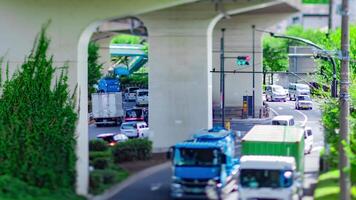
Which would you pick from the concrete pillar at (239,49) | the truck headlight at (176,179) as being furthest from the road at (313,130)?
the truck headlight at (176,179)

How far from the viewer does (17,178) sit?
78.4 feet

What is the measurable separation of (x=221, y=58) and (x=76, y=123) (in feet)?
65.6

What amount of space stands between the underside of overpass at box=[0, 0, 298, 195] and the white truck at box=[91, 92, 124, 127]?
6.51 metres

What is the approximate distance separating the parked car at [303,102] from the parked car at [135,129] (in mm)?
7890

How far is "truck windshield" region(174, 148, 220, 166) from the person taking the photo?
2258cm

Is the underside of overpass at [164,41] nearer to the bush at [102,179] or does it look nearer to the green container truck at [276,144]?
the bush at [102,179]

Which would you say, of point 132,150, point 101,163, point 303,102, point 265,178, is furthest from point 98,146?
point 265,178

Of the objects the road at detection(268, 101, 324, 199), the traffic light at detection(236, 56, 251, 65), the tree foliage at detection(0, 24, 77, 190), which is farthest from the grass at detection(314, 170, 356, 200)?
the traffic light at detection(236, 56, 251, 65)

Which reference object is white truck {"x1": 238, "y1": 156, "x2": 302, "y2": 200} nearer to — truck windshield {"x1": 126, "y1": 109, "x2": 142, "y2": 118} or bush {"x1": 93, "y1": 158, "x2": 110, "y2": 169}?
bush {"x1": 93, "y1": 158, "x2": 110, "y2": 169}

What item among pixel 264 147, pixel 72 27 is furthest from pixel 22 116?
pixel 264 147

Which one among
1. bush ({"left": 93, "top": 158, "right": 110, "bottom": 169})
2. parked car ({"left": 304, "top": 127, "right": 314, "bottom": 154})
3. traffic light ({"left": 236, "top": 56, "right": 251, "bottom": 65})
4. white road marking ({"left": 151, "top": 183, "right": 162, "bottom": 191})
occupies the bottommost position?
white road marking ({"left": 151, "top": 183, "right": 162, "bottom": 191})

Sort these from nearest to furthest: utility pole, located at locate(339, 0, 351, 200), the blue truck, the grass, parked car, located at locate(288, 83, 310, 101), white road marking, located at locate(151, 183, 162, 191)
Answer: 1. utility pole, located at locate(339, 0, 351, 200)
2. the blue truck
3. the grass
4. white road marking, located at locate(151, 183, 162, 191)
5. parked car, located at locate(288, 83, 310, 101)

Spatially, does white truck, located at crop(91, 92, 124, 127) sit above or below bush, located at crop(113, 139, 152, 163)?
above

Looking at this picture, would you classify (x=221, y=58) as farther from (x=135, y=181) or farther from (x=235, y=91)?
(x=135, y=181)
